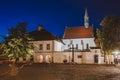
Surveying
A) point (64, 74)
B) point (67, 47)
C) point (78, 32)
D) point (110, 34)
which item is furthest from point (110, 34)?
point (64, 74)

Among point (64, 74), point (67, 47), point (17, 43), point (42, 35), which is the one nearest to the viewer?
point (64, 74)

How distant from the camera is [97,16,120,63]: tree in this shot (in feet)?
164

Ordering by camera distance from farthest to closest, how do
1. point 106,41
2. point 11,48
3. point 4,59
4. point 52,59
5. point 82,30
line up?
point 82,30
point 52,59
point 4,59
point 106,41
point 11,48

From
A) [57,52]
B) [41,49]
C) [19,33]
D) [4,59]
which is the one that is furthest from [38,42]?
[19,33]

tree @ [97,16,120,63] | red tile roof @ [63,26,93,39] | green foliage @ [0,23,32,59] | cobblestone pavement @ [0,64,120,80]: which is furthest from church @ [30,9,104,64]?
cobblestone pavement @ [0,64,120,80]

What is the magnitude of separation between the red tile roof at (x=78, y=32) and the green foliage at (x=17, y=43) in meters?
23.2

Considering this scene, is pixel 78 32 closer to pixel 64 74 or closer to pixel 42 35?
pixel 42 35

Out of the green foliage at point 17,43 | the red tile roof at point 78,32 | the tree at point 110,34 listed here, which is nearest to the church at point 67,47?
the red tile roof at point 78,32

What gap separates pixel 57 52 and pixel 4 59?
43.7 feet

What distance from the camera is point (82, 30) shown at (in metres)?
66.8

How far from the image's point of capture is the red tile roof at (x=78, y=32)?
65.1 meters

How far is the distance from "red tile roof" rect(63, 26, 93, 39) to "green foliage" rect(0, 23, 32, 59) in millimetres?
23158

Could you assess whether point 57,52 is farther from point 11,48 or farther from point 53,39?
point 11,48

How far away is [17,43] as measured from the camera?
42844 millimetres
